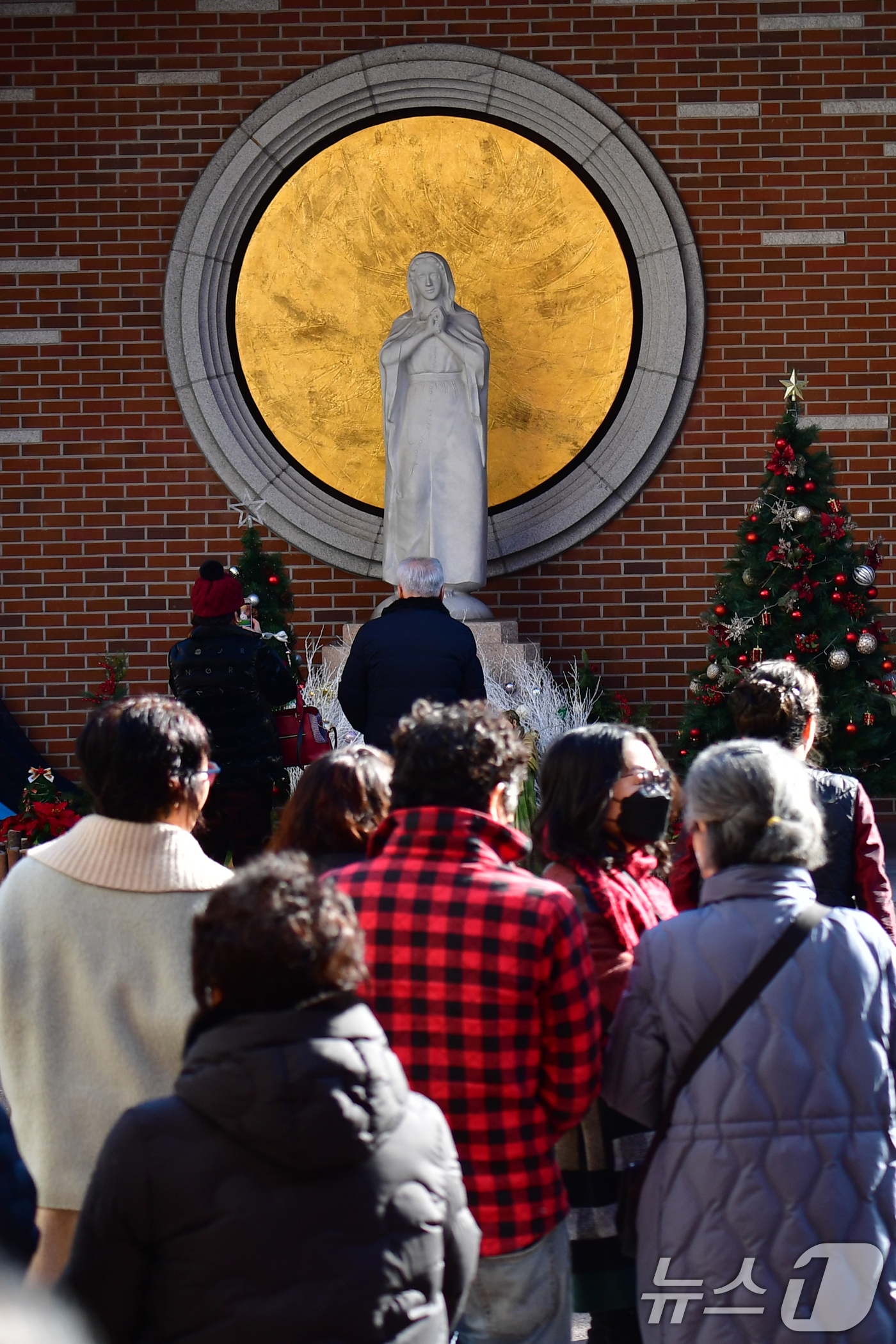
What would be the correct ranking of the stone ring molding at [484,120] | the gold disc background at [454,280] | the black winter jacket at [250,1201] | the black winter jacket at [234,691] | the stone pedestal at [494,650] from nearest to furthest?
1. the black winter jacket at [250,1201]
2. the black winter jacket at [234,691]
3. the stone pedestal at [494,650]
4. the stone ring molding at [484,120]
5. the gold disc background at [454,280]

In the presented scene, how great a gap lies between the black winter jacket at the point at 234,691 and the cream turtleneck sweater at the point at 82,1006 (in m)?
2.35

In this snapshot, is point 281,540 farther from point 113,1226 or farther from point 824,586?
point 113,1226

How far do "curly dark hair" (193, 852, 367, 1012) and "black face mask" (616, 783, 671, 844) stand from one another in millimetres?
943

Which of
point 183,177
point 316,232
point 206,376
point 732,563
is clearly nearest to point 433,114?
point 316,232

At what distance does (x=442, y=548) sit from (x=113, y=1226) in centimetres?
574

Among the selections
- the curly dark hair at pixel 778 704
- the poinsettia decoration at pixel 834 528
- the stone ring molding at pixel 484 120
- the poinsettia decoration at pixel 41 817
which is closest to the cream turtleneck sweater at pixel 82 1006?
the curly dark hair at pixel 778 704

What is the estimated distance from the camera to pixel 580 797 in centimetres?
232

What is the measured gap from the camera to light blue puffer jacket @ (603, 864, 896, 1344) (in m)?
1.87

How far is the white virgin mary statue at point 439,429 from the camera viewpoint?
691cm

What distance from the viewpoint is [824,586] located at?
6680 millimetres

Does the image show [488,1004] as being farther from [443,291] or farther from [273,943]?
[443,291]

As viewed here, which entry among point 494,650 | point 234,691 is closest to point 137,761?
point 234,691

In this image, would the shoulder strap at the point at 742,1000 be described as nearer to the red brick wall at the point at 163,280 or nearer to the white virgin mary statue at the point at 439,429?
the white virgin mary statue at the point at 439,429

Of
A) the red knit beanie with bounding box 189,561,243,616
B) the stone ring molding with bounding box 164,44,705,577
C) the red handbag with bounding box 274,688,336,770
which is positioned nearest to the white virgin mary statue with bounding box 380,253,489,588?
the stone ring molding with bounding box 164,44,705,577
